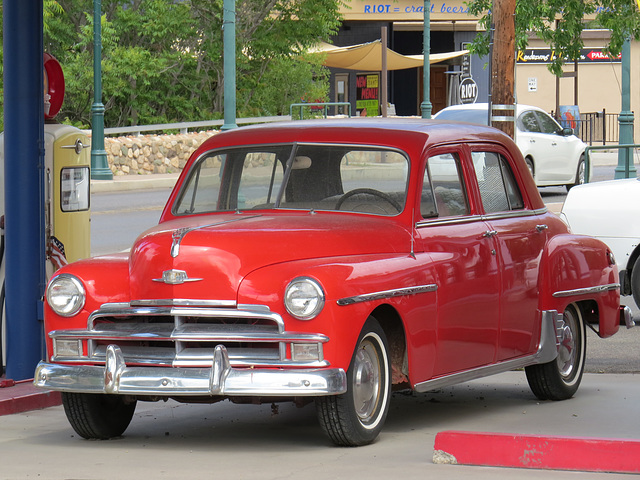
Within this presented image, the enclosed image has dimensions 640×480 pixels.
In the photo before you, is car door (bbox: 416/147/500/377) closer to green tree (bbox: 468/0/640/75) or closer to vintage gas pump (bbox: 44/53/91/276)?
vintage gas pump (bbox: 44/53/91/276)

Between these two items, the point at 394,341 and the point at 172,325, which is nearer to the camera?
the point at 172,325

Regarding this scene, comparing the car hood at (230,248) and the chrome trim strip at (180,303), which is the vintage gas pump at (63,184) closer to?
the car hood at (230,248)

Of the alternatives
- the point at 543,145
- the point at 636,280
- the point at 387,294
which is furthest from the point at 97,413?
the point at 543,145

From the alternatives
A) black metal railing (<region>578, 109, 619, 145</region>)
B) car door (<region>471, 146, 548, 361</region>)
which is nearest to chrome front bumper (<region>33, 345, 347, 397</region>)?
car door (<region>471, 146, 548, 361</region>)

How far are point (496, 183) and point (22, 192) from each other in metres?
3.14

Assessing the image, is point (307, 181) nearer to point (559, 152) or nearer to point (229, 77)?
point (229, 77)

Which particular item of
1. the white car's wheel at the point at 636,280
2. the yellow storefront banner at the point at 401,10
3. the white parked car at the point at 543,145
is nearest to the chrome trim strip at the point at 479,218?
the white car's wheel at the point at 636,280

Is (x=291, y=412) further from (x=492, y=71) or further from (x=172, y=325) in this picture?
(x=492, y=71)

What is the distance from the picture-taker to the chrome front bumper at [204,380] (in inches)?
231

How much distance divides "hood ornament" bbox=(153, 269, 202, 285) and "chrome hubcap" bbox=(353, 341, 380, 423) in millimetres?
915

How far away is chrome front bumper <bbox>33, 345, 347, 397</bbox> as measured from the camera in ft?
19.2

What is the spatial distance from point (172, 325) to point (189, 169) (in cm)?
166

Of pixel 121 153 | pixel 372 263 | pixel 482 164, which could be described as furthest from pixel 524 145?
pixel 372 263

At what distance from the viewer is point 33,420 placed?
24.7 feet
